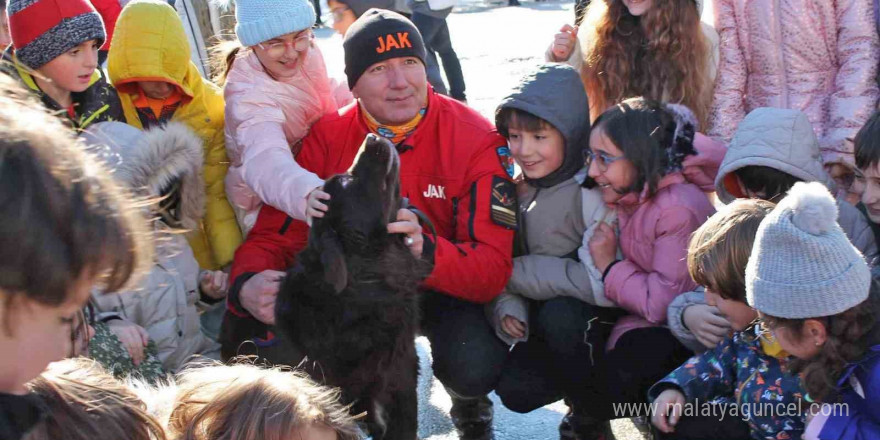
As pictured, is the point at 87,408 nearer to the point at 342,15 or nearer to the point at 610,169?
the point at 610,169

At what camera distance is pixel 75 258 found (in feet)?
3.83

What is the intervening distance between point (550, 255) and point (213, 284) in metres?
1.58

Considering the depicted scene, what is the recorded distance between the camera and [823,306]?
237cm

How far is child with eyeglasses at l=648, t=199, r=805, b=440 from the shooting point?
2.72 m

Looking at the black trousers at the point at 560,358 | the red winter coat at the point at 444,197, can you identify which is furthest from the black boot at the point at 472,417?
the red winter coat at the point at 444,197

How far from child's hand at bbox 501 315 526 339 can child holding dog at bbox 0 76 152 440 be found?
2.39m

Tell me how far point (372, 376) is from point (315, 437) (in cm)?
113

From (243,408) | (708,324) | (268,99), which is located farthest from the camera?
(268,99)

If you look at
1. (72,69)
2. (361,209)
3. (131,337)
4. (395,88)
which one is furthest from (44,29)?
(361,209)

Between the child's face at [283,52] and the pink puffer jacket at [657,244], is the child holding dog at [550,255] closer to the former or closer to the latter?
the pink puffer jacket at [657,244]

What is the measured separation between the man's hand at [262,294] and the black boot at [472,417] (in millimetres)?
907

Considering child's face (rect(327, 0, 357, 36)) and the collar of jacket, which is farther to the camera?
child's face (rect(327, 0, 357, 36))

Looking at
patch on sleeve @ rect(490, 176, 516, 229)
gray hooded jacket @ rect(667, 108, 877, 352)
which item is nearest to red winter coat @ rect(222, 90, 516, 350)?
patch on sleeve @ rect(490, 176, 516, 229)

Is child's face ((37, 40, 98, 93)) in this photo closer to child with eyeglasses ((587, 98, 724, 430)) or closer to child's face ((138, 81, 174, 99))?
child's face ((138, 81, 174, 99))
